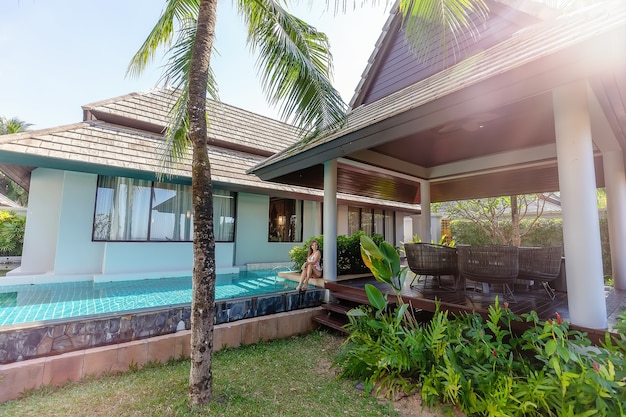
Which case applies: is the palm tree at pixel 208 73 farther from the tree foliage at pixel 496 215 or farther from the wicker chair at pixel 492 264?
the tree foliage at pixel 496 215

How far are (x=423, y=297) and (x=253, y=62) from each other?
18.3ft

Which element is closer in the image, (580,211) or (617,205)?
(580,211)

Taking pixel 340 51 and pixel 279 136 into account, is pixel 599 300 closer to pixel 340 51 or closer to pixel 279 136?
pixel 340 51

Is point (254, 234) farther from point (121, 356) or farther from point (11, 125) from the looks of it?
point (11, 125)

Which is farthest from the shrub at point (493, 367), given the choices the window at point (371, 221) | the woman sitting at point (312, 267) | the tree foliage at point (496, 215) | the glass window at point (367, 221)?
the tree foliage at point (496, 215)

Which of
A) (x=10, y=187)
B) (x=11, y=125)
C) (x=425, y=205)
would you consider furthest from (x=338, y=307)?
(x=10, y=187)

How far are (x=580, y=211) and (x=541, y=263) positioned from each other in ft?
7.54

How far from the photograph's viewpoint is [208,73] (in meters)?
4.35

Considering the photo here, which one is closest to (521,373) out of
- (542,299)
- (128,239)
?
(542,299)

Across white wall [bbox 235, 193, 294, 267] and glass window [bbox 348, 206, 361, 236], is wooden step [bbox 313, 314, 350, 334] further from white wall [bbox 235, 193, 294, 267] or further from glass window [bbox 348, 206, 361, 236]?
glass window [bbox 348, 206, 361, 236]

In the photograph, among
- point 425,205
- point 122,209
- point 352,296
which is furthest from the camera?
point 122,209

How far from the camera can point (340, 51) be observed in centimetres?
620

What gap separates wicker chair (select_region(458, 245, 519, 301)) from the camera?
4875 millimetres

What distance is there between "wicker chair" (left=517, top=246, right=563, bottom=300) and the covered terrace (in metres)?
1.66
